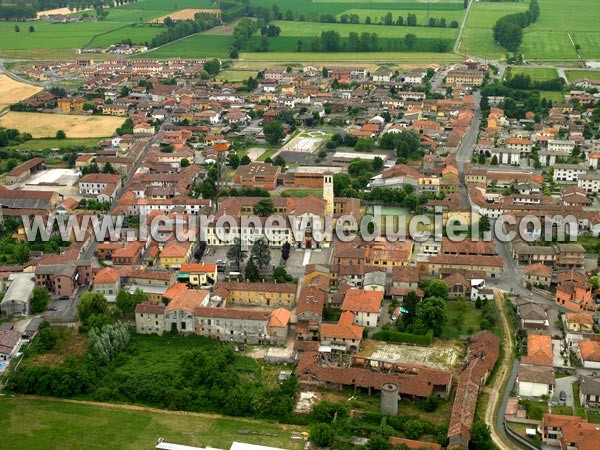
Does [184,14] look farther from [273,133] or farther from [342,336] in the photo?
[342,336]

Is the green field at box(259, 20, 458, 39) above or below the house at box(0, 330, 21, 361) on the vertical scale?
above

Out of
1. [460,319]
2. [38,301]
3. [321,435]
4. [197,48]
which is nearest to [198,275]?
[38,301]

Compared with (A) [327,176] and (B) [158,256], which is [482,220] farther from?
(B) [158,256]

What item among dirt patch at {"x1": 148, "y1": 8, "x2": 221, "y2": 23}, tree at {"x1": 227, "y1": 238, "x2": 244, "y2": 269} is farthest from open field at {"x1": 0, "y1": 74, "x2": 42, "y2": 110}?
tree at {"x1": 227, "y1": 238, "x2": 244, "y2": 269}

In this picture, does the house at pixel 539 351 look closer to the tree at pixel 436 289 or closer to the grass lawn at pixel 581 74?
the tree at pixel 436 289

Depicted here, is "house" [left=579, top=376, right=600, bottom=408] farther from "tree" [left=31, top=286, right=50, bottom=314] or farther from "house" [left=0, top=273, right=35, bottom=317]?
"house" [left=0, top=273, right=35, bottom=317]
